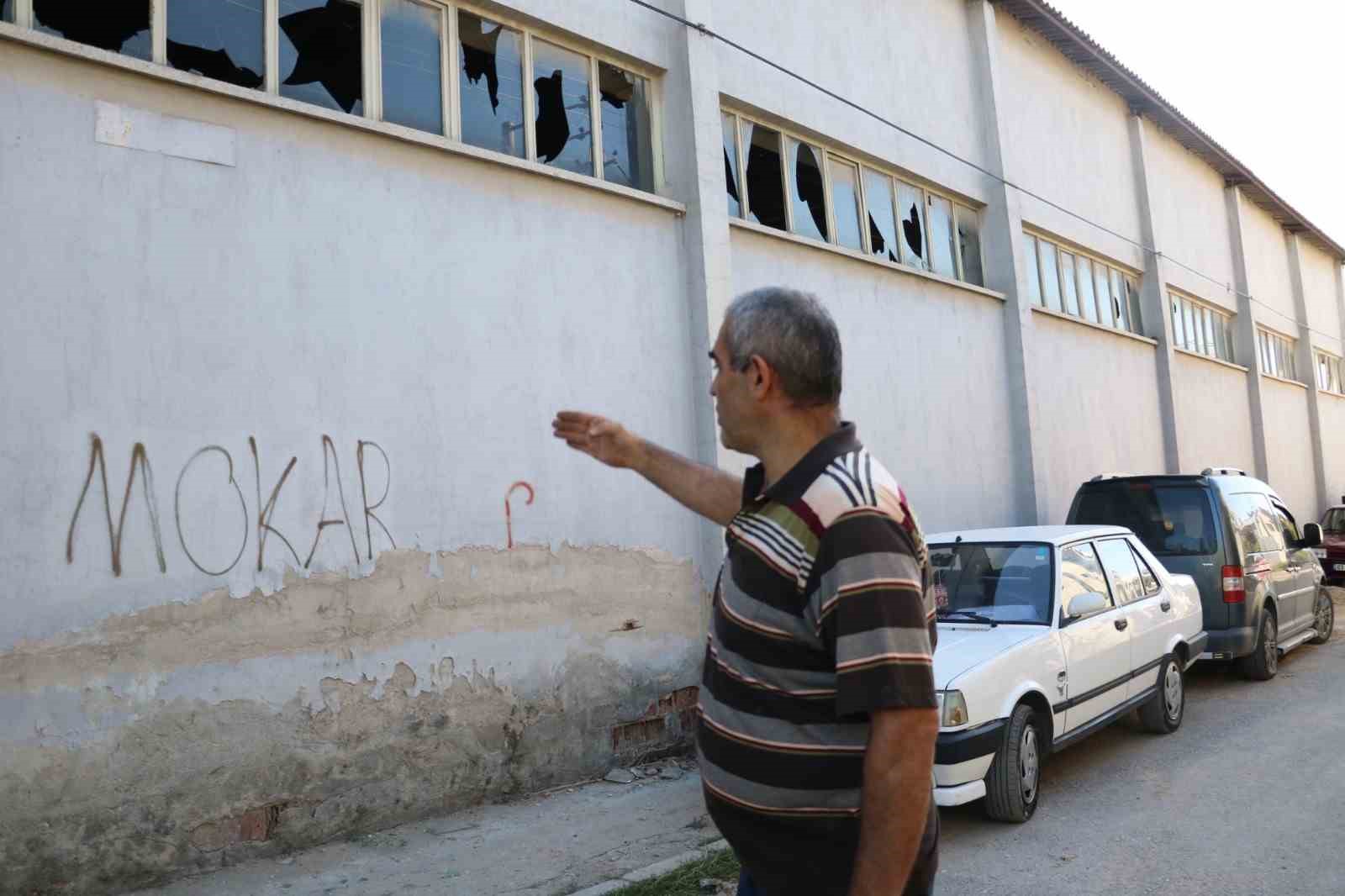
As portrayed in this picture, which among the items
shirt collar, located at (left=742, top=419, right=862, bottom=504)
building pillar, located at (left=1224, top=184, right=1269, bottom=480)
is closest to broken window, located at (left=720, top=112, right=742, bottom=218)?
shirt collar, located at (left=742, top=419, right=862, bottom=504)

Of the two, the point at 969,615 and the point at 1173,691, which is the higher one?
the point at 969,615

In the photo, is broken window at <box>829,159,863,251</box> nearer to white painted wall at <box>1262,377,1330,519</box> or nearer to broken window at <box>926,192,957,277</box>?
broken window at <box>926,192,957,277</box>

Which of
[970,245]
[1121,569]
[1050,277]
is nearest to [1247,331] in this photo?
[1050,277]

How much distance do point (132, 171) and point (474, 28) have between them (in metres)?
2.87

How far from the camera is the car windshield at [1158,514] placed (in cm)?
924

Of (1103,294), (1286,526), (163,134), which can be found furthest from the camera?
(1103,294)

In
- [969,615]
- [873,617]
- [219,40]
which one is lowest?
[969,615]

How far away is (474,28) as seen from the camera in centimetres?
723

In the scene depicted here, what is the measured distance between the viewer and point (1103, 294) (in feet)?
53.0

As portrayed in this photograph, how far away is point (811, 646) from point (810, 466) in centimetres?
32

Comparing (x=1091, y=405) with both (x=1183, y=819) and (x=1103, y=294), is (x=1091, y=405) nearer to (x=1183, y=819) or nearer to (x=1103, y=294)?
(x=1103, y=294)

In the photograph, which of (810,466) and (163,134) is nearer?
(810,466)

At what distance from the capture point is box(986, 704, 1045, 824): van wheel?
558 cm

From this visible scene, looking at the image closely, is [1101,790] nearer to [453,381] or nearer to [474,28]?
[453,381]
